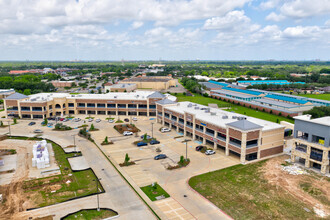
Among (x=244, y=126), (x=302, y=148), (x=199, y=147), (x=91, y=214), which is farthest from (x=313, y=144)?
(x=91, y=214)

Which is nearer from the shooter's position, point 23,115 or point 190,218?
point 190,218

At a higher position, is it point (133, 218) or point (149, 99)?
point (149, 99)

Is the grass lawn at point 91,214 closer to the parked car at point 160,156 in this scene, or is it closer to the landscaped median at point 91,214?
the landscaped median at point 91,214

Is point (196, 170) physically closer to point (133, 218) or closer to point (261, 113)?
point (133, 218)

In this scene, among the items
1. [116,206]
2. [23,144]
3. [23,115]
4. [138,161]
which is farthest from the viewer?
[23,115]

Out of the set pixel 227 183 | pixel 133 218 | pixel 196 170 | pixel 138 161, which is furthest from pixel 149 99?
pixel 133 218

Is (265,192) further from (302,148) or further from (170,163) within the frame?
(170,163)
